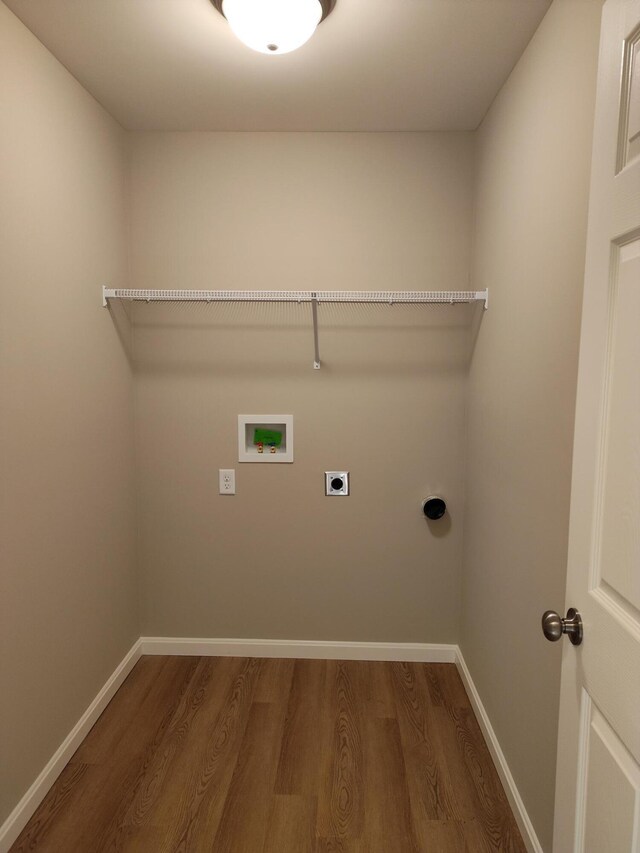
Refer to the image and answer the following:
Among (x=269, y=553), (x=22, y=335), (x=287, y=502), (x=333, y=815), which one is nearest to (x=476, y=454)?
(x=287, y=502)

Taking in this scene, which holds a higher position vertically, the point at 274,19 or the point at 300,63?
the point at 300,63

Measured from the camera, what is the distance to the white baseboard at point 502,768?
5.25 ft

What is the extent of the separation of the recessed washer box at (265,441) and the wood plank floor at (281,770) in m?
1.06

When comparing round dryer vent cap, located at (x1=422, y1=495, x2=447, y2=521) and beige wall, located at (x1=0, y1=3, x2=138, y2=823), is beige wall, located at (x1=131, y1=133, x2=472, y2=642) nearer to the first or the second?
round dryer vent cap, located at (x1=422, y1=495, x2=447, y2=521)

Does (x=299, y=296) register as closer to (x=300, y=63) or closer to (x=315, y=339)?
(x=315, y=339)

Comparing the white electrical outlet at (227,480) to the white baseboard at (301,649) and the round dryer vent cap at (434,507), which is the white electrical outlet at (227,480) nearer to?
the white baseboard at (301,649)

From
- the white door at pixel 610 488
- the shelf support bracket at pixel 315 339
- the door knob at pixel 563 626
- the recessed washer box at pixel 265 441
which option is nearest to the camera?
the white door at pixel 610 488

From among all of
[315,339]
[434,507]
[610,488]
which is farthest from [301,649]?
[610,488]

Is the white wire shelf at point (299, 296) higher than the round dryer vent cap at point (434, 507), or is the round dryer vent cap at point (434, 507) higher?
the white wire shelf at point (299, 296)

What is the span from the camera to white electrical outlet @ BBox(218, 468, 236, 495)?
2598 millimetres

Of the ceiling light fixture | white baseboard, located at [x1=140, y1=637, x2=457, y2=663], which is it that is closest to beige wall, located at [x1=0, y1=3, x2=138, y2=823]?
white baseboard, located at [x1=140, y1=637, x2=457, y2=663]

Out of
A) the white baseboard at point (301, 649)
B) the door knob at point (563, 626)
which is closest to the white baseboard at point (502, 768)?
the white baseboard at point (301, 649)

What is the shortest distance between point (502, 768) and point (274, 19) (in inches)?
99.6

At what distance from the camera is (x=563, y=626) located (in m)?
1.01
